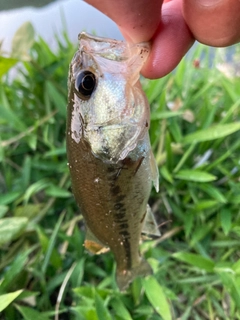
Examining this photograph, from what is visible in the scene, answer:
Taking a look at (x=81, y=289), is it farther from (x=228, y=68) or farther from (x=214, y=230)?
(x=228, y=68)

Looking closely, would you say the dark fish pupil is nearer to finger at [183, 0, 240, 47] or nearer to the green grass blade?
finger at [183, 0, 240, 47]

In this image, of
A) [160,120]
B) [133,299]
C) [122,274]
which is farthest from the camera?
[160,120]

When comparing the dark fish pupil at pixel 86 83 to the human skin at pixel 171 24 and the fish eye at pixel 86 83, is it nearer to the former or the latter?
the fish eye at pixel 86 83

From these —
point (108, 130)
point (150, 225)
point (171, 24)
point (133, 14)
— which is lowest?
point (150, 225)

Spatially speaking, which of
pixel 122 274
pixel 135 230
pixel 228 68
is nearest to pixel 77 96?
pixel 135 230

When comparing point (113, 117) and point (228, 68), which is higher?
point (113, 117)

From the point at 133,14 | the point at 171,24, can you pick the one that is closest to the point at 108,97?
the point at 133,14

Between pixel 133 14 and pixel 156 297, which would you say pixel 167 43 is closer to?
pixel 133 14
